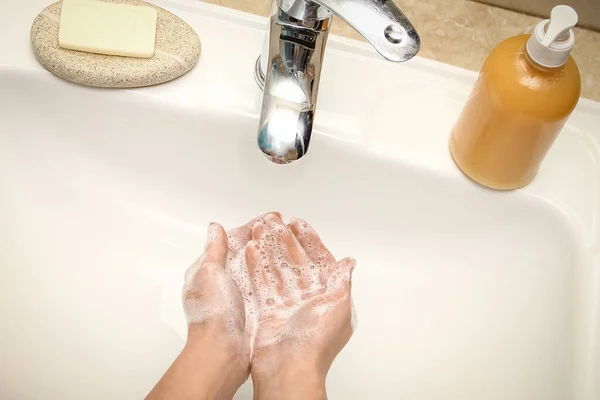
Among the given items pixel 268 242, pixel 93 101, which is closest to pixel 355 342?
pixel 268 242

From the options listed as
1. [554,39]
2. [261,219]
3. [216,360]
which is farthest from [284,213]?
[554,39]

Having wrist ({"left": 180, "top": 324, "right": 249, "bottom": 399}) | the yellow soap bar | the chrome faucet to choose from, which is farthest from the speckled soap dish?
wrist ({"left": 180, "top": 324, "right": 249, "bottom": 399})

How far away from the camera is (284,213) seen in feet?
2.21

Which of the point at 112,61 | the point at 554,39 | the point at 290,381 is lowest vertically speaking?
the point at 290,381

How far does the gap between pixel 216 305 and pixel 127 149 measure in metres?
0.20

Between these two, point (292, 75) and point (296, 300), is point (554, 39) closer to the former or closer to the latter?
point (292, 75)

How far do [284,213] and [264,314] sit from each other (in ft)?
0.38

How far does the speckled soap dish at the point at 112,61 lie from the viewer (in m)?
0.60

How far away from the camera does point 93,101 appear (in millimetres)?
629

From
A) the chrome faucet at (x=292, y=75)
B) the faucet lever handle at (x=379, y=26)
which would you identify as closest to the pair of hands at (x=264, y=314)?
the chrome faucet at (x=292, y=75)

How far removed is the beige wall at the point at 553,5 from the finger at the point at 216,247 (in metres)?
0.37

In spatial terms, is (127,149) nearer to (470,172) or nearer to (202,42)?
(202,42)

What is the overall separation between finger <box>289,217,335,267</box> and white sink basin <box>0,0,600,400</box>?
5cm

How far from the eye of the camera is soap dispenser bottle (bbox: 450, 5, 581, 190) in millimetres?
506
